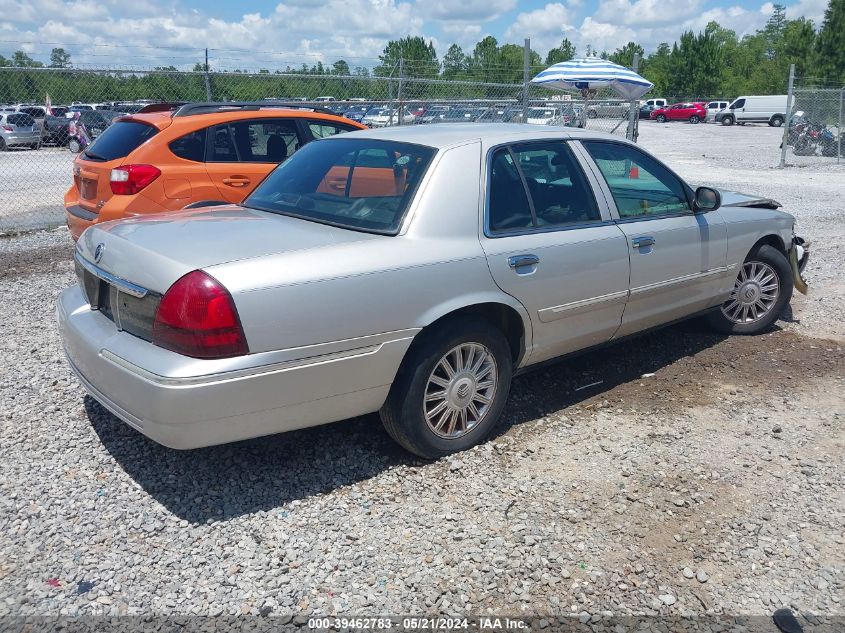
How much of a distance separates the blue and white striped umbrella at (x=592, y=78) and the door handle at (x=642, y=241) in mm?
11096

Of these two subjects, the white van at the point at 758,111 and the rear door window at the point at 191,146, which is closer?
the rear door window at the point at 191,146

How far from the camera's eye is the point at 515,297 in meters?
4.02

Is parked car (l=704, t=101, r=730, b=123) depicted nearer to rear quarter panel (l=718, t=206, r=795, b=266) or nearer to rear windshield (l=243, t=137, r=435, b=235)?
rear quarter panel (l=718, t=206, r=795, b=266)

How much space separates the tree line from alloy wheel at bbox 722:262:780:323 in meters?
8.09

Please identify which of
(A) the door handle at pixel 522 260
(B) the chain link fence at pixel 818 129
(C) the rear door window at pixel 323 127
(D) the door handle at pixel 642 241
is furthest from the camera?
(B) the chain link fence at pixel 818 129

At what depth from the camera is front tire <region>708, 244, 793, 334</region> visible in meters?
5.79

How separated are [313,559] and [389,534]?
36cm

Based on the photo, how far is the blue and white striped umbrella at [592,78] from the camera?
49.6 feet

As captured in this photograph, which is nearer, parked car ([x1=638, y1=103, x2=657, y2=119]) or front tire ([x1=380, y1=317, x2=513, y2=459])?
front tire ([x1=380, y1=317, x2=513, y2=459])

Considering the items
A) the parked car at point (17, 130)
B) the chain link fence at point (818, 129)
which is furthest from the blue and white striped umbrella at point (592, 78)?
the parked car at point (17, 130)

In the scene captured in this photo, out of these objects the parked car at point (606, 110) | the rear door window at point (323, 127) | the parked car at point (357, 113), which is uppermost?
the parked car at point (606, 110)

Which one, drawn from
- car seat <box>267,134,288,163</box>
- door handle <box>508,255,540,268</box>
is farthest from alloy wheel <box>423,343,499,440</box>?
car seat <box>267,134,288,163</box>

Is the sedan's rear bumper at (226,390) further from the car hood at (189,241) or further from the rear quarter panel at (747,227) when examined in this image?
the rear quarter panel at (747,227)

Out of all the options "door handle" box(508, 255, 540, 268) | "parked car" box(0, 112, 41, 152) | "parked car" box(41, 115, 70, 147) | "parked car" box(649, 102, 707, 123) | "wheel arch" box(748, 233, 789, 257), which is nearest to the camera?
"door handle" box(508, 255, 540, 268)
